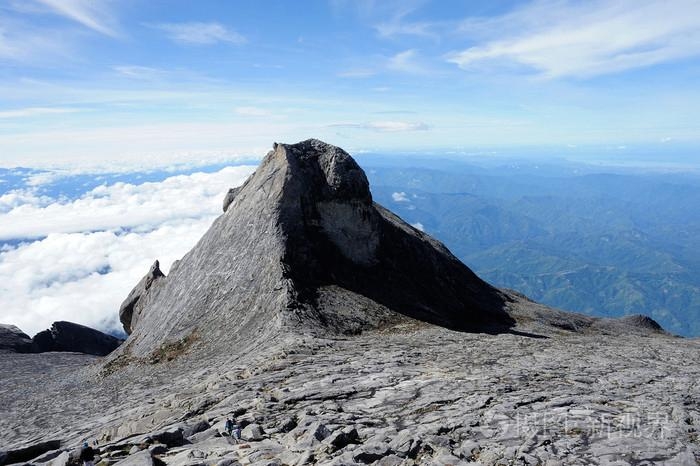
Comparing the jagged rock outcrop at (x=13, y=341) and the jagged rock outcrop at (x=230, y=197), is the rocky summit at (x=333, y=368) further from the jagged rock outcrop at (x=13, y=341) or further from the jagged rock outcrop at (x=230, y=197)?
the jagged rock outcrop at (x=13, y=341)

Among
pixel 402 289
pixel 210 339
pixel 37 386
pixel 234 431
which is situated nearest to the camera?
pixel 234 431

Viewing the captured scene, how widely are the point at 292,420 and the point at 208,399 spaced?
19.3 feet

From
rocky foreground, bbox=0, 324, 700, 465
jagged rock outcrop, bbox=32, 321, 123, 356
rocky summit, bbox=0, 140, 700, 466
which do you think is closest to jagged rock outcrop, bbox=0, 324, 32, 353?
jagged rock outcrop, bbox=32, 321, 123, 356

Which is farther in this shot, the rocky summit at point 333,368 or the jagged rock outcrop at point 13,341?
the jagged rock outcrop at point 13,341

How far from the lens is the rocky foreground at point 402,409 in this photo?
46.5 ft

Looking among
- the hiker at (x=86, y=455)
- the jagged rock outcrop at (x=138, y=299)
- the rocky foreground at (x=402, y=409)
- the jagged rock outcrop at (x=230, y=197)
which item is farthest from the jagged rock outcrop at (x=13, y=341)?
the hiker at (x=86, y=455)

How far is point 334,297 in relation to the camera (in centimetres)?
4200

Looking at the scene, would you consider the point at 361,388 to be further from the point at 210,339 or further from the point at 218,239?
the point at 218,239

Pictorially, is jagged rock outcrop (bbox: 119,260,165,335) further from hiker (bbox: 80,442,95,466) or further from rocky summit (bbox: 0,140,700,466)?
hiker (bbox: 80,442,95,466)

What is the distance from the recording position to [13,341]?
83125mm

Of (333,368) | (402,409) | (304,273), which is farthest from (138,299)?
(402,409)

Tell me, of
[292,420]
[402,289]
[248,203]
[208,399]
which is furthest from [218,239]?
[292,420]

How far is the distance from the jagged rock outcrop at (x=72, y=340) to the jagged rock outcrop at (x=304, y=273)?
37.8 meters

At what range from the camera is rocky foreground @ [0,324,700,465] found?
14180mm
